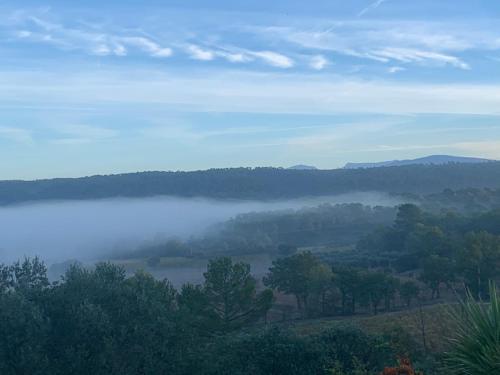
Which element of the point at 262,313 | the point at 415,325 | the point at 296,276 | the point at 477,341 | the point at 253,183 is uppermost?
the point at 253,183

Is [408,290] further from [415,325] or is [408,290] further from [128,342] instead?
[128,342]

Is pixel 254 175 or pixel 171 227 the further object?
pixel 254 175

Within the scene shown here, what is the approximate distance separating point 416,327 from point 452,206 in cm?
5942

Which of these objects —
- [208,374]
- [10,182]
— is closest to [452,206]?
[208,374]

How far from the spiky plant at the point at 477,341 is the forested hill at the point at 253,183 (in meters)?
107

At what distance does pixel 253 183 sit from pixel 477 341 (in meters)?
120

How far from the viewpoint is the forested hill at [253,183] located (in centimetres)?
11606

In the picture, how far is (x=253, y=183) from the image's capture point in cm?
12731

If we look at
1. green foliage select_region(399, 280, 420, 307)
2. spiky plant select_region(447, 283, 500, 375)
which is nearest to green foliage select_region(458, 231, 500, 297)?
green foliage select_region(399, 280, 420, 307)

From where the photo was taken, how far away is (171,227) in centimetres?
11938

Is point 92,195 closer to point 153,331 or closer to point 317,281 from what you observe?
point 317,281

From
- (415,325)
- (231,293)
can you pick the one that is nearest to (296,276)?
(231,293)

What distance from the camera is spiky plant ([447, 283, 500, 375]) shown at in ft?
23.8

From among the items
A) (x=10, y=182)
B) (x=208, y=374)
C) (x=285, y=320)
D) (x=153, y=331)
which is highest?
(x=10, y=182)
